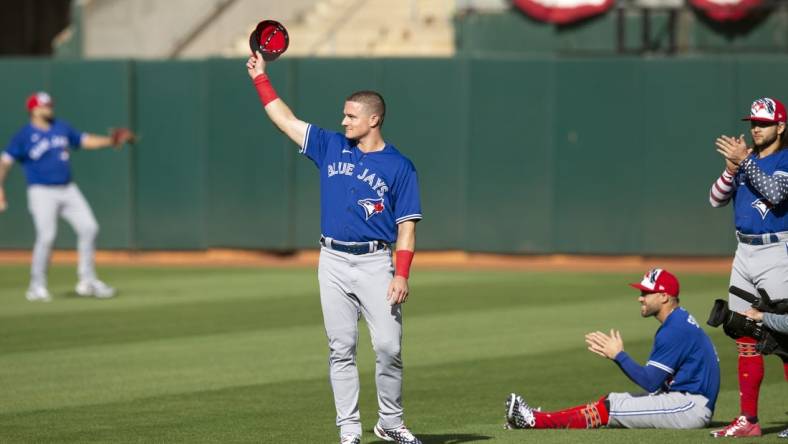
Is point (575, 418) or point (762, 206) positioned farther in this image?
point (575, 418)

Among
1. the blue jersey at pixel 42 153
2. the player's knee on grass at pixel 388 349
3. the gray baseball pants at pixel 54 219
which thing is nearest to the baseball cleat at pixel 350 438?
the player's knee on grass at pixel 388 349

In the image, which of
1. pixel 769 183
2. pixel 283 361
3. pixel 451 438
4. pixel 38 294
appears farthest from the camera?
pixel 38 294

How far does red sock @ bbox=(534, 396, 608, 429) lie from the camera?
9547 millimetres

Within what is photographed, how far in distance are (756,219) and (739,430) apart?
138 centimetres

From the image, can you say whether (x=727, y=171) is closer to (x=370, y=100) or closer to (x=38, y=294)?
(x=370, y=100)

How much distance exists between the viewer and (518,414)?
946 cm

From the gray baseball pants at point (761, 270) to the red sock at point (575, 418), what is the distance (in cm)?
112

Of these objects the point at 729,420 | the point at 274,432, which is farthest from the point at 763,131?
the point at 274,432

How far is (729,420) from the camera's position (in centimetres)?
1022

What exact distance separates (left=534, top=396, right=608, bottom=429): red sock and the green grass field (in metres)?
0.10

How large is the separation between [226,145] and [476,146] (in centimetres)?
405

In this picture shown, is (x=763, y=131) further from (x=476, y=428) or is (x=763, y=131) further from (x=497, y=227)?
(x=497, y=227)

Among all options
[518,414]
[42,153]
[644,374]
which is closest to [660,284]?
[644,374]

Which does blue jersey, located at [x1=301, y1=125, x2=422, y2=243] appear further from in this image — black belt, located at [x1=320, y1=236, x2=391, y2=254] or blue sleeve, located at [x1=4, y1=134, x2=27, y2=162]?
blue sleeve, located at [x1=4, y1=134, x2=27, y2=162]
